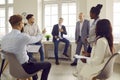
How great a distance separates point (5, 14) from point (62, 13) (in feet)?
8.47

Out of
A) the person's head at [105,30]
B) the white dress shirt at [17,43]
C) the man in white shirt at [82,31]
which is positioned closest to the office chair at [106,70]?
the person's head at [105,30]

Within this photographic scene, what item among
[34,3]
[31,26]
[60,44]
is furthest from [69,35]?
[31,26]

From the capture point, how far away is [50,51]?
831 centimetres

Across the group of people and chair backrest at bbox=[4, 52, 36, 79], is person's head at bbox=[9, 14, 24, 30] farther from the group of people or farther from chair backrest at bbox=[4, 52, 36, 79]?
chair backrest at bbox=[4, 52, 36, 79]

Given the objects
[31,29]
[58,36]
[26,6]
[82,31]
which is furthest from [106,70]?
[26,6]

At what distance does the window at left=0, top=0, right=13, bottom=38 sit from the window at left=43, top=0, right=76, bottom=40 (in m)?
1.63

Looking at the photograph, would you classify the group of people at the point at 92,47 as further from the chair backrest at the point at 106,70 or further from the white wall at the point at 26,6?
the white wall at the point at 26,6

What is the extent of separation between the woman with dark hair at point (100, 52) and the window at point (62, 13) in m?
5.49

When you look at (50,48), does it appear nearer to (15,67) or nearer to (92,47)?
(92,47)

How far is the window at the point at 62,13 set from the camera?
8430 mm

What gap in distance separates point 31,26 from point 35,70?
284 cm

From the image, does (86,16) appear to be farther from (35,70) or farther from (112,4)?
(35,70)

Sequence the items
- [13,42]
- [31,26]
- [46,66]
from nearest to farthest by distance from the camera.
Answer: [13,42] → [46,66] → [31,26]

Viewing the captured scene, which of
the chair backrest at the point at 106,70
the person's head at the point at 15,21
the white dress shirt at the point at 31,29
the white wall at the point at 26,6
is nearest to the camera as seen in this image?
the chair backrest at the point at 106,70
